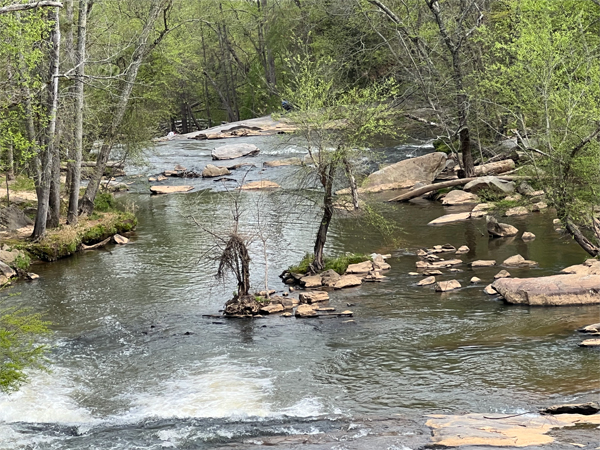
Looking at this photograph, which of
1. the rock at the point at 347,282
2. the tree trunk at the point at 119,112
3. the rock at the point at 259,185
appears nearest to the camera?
the rock at the point at 347,282

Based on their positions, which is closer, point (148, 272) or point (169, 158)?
point (148, 272)

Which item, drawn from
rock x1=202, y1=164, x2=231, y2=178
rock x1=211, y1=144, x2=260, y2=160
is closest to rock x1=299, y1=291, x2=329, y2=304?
rock x1=202, y1=164, x2=231, y2=178

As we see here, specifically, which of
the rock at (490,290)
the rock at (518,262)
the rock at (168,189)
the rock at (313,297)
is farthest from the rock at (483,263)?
the rock at (168,189)

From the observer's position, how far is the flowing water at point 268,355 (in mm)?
11508

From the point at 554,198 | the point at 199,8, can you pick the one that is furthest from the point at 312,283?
the point at 199,8

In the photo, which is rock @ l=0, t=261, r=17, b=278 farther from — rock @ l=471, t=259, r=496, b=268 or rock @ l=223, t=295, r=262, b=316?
rock @ l=471, t=259, r=496, b=268

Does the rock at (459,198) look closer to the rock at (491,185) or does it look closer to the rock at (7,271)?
the rock at (491,185)

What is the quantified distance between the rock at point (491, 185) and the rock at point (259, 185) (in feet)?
30.7

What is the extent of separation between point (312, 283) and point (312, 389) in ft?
21.7

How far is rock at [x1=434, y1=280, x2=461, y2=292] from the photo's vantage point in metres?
18.0

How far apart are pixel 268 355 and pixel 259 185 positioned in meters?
21.6

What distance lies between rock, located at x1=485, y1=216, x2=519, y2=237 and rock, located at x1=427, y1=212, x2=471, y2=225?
251cm

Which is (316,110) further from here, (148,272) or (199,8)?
(199,8)

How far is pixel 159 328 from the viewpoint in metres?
16.3
